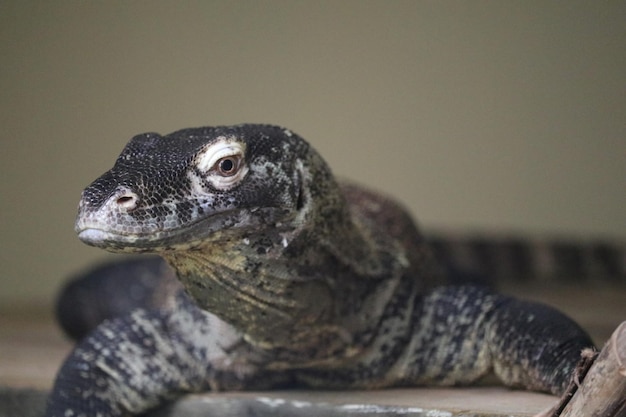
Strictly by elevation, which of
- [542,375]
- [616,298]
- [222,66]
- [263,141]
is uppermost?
[222,66]

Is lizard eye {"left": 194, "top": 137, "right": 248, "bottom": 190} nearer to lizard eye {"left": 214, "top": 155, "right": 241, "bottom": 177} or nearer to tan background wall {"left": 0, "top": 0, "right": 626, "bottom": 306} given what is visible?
lizard eye {"left": 214, "top": 155, "right": 241, "bottom": 177}

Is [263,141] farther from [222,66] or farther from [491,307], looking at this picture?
[222,66]

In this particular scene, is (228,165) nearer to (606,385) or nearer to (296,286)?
(296,286)

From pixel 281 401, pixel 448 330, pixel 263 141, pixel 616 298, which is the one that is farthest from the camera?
pixel 616 298

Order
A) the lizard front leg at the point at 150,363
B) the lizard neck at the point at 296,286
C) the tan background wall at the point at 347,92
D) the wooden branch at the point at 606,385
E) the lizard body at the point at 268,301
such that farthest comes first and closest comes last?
1. the tan background wall at the point at 347,92
2. the lizard front leg at the point at 150,363
3. the lizard neck at the point at 296,286
4. the lizard body at the point at 268,301
5. the wooden branch at the point at 606,385

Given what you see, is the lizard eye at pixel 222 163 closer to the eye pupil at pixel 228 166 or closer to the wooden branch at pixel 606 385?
the eye pupil at pixel 228 166

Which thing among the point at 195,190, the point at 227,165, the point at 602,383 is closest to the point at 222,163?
the point at 227,165

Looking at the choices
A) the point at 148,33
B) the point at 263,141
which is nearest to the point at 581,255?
the point at 148,33

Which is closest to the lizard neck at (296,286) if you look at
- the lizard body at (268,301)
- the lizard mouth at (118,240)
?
the lizard body at (268,301)
